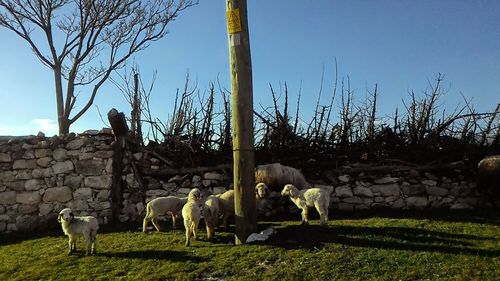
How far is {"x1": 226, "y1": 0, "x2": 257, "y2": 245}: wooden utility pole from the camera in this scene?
24.8 ft

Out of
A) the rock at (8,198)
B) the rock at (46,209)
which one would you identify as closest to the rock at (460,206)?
the rock at (46,209)

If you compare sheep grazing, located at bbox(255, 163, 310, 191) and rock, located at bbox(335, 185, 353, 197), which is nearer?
sheep grazing, located at bbox(255, 163, 310, 191)

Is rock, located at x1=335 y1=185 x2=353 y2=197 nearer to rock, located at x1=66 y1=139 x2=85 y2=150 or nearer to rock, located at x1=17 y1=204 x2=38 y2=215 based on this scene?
rock, located at x1=66 y1=139 x2=85 y2=150

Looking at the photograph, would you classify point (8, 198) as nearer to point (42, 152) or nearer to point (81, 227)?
point (42, 152)

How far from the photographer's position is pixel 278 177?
32.8 feet

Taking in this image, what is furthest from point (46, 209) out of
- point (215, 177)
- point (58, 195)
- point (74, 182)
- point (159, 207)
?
point (215, 177)

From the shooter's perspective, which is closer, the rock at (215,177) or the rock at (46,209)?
the rock at (46,209)

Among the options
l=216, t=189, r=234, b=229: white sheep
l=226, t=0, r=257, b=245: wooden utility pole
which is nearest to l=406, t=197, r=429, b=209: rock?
l=216, t=189, r=234, b=229: white sheep

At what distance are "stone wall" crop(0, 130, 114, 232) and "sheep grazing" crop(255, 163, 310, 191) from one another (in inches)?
142

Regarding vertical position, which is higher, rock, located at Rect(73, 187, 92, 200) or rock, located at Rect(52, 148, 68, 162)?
rock, located at Rect(52, 148, 68, 162)

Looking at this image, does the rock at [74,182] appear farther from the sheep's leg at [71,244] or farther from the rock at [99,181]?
the sheep's leg at [71,244]

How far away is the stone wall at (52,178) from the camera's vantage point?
34.7ft

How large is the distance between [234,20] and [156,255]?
13.2 feet

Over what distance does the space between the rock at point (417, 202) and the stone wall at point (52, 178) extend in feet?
22.2
